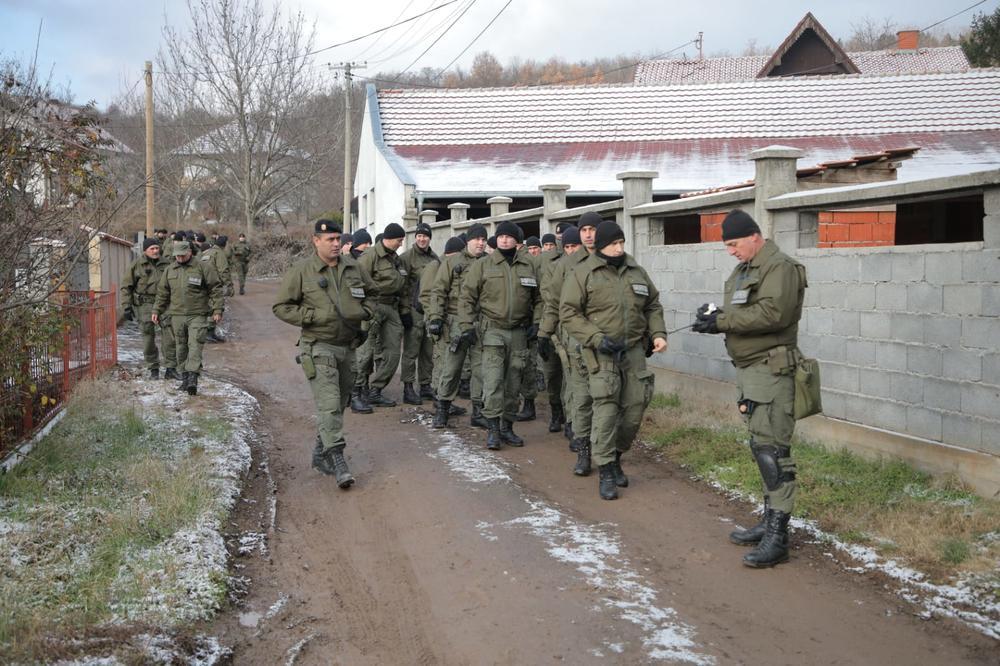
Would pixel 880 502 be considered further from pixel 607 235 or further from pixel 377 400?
pixel 377 400

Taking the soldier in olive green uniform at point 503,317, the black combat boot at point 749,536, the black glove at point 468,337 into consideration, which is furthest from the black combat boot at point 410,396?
the black combat boot at point 749,536

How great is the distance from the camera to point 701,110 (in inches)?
987

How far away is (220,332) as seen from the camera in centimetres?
1858

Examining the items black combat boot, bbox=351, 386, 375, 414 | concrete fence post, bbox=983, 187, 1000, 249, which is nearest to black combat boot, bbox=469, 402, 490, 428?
black combat boot, bbox=351, 386, 375, 414

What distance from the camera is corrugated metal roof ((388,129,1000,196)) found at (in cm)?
1992

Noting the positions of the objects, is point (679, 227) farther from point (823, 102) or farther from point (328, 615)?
point (823, 102)

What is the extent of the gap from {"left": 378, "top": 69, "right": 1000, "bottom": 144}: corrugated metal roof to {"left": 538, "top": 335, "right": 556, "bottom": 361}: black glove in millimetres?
15152

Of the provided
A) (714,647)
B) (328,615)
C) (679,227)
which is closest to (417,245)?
(679,227)

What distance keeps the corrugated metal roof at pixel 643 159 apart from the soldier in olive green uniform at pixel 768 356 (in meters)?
13.9

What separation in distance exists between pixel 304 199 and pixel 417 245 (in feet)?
147

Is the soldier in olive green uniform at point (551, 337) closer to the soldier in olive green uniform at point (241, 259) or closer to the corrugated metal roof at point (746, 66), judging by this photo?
the soldier in olive green uniform at point (241, 259)

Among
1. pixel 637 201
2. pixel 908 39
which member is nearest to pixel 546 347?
pixel 637 201

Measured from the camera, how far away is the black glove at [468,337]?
929 centimetres

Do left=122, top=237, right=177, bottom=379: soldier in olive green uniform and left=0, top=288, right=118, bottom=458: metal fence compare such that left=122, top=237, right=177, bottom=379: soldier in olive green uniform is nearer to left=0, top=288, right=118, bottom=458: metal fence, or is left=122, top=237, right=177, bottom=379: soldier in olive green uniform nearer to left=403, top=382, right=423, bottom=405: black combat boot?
left=0, top=288, right=118, bottom=458: metal fence
